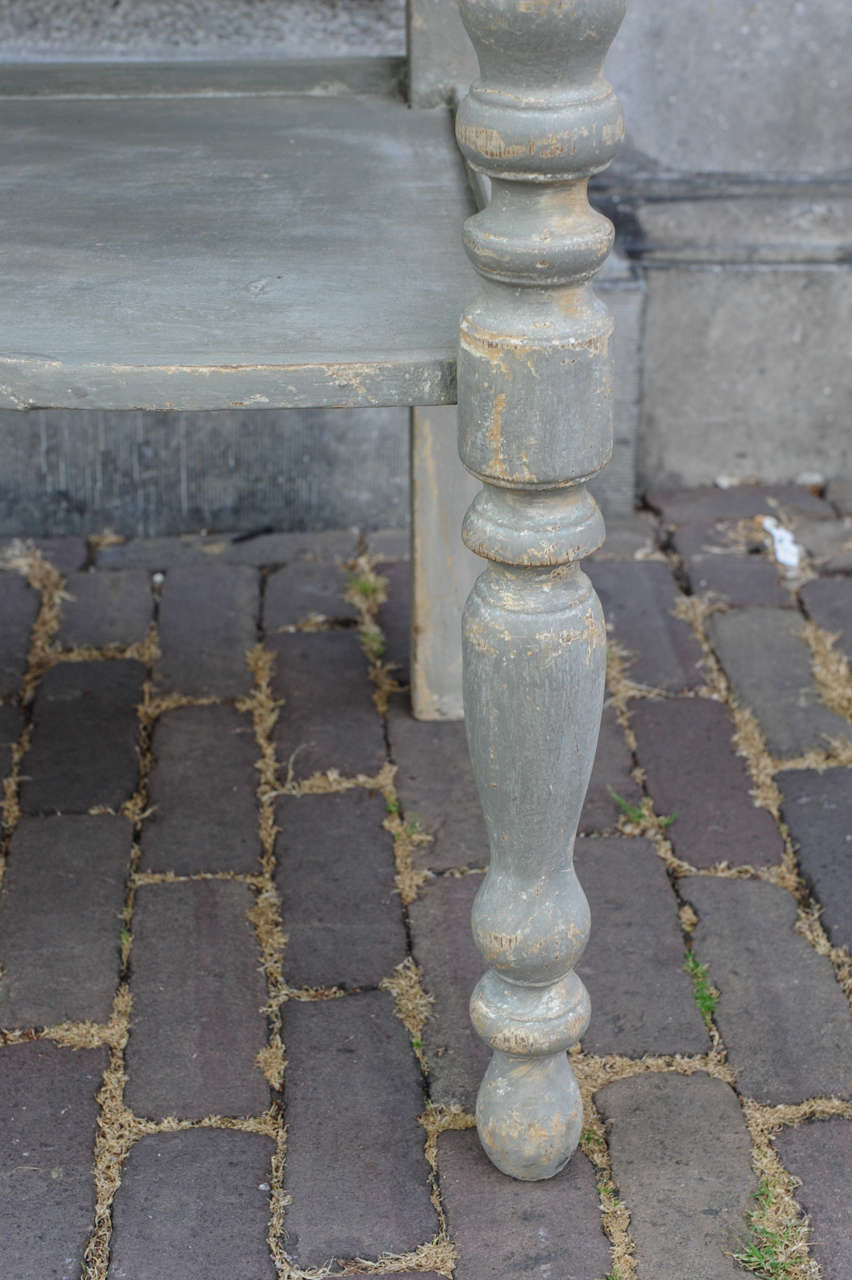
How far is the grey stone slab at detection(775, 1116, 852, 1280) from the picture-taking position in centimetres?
136

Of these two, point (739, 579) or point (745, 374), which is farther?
point (745, 374)

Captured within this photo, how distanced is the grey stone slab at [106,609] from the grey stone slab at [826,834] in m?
0.94

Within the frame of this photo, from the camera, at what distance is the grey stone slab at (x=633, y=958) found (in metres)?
1.60

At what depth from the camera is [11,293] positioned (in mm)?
1316

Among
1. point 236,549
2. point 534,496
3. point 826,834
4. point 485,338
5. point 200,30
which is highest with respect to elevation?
point 485,338

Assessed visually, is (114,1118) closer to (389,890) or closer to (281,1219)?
(281,1219)

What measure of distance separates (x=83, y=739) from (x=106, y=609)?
0.34 m

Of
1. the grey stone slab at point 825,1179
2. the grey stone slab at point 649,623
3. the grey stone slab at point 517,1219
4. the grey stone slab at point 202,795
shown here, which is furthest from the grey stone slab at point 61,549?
the grey stone slab at point 825,1179

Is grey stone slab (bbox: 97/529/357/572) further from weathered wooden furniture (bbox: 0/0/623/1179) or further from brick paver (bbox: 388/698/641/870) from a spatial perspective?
weathered wooden furniture (bbox: 0/0/623/1179)

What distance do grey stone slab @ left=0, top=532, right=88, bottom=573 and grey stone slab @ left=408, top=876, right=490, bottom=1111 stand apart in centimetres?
94

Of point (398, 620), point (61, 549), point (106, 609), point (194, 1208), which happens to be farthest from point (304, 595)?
point (194, 1208)

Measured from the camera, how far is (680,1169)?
145 centimetres

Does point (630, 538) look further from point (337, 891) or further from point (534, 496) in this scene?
point (534, 496)

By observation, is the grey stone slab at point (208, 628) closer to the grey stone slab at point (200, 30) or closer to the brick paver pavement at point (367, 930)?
the brick paver pavement at point (367, 930)
